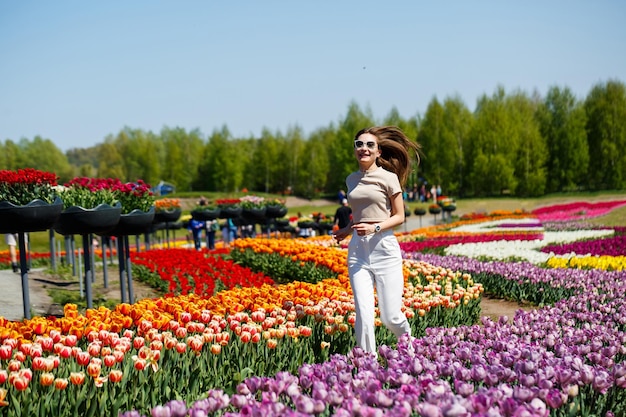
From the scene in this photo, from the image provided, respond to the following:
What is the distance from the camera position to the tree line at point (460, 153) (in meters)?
50.4

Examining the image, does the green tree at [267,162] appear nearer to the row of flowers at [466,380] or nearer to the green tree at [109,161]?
the green tree at [109,161]

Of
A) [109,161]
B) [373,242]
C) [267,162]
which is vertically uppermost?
[109,161]

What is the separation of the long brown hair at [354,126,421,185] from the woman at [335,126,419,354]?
1 centimetres

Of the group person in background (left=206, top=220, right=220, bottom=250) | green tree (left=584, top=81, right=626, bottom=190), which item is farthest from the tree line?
person in background (left=206, top=220, right=220, bottom=250)

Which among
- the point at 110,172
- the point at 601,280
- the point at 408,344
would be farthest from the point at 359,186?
the point at 110,172

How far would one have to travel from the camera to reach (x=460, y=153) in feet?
182

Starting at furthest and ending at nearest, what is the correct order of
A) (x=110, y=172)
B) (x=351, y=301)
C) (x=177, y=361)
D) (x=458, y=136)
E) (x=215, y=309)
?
(x=110, y=172), (x=458, y=136), (x=351, y=301), (x=215, y=309), (x=177, y=361)

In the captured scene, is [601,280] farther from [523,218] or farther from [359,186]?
[523,218]

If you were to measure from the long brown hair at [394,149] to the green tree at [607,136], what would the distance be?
4708cm

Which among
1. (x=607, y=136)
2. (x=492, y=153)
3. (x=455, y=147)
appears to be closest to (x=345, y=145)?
(x=455, y=147)

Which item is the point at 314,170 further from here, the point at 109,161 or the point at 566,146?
the point at 109,161

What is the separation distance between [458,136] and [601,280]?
50.5m

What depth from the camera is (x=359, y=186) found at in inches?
211

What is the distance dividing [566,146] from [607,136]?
3247 mm
